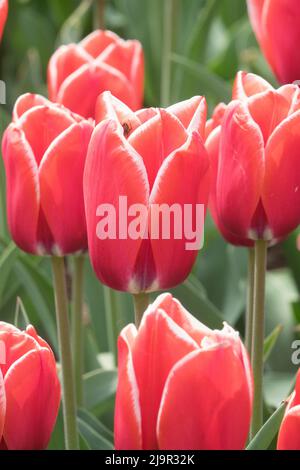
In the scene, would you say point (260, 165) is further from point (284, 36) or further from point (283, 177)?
point (284, 36)

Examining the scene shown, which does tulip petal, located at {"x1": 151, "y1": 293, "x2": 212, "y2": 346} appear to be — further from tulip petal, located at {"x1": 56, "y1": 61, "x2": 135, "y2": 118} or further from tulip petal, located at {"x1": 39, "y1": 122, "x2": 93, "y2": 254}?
tulip petal, located at {"x1": 56, "y1": 61, "x2": 135, "y2": 118}

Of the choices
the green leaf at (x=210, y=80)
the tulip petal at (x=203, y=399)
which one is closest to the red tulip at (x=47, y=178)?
the tulip petal at (x=203, y=399)

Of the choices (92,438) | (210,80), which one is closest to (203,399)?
(92,438)

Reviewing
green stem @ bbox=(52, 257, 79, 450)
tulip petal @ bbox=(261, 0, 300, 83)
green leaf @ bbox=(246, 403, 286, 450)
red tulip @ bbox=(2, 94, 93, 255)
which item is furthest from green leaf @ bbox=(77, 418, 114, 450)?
tulip petal @ bbox=(261, 0, 300, 83)

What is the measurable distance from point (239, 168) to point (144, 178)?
0.11 m

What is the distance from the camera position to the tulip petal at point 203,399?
2.66 feet

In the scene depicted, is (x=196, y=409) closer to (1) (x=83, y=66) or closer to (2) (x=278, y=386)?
(1) (x=83, y=66)

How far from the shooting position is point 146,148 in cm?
100

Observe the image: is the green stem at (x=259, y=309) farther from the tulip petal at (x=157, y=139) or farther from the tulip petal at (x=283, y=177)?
the tulip petal at (x=157, y=139)

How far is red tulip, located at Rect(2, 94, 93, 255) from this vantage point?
110 cm

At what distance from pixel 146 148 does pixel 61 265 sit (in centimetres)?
22

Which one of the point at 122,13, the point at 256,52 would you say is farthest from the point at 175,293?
the point at 122,13

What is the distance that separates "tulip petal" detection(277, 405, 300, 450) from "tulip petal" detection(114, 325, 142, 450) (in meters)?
0.11

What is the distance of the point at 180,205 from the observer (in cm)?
99
